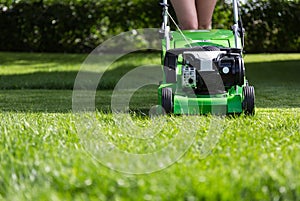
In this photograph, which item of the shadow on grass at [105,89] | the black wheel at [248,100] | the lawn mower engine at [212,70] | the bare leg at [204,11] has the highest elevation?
the bare leg at [204,11]

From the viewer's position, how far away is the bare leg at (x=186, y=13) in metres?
3.63

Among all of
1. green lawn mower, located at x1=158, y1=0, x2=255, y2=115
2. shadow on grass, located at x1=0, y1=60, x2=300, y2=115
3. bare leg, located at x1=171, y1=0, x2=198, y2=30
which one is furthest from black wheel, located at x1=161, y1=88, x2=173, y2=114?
bare leg, located at x1=171, y1=0, x2=198, y2=30

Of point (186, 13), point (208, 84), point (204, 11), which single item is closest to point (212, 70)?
point (208, 84)

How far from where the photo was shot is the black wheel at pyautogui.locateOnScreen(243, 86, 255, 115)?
10.4ft

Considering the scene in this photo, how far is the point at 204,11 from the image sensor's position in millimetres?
3896

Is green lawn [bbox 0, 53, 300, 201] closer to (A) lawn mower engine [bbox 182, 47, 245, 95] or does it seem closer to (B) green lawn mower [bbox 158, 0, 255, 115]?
(B) green lawn mower [bbox 158, 0, 255, 115]

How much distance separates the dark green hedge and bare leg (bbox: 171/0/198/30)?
6077mm

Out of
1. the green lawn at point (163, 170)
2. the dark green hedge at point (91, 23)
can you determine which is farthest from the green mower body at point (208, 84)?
the dark green hedge at point (91, 23)

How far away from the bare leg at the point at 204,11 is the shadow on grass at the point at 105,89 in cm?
67

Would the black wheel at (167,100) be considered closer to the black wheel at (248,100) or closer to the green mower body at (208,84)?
the green mower body at (208,84)

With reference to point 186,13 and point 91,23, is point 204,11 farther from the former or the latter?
point 91,23

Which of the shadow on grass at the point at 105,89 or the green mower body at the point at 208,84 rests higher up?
the green mower body at the point at 208,84

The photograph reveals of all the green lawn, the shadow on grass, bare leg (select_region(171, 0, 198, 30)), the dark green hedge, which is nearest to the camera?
the green lawn

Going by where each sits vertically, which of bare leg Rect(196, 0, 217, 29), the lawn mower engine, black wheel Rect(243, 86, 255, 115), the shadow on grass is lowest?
the shadow on grass
